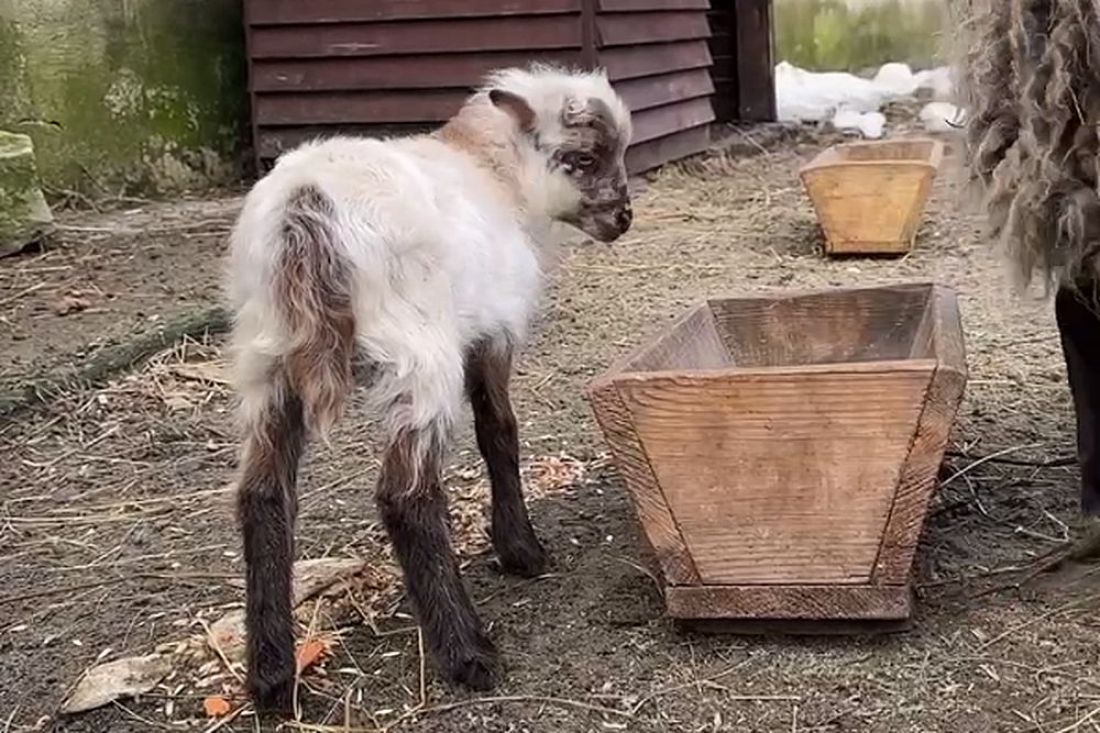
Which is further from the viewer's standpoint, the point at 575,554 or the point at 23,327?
the point at 23,327

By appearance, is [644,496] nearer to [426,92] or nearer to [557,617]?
[557,617]

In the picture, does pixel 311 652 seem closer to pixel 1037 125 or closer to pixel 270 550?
pixel 270 550

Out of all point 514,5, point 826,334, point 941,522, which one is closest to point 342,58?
point 514,5

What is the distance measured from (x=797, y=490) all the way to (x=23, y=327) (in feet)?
11.5

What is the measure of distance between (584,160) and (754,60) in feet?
24.7

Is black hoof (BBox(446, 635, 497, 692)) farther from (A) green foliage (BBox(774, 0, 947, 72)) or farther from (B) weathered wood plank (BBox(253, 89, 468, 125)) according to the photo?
(A) green foliage (BBox(774, 0, 947, 72))

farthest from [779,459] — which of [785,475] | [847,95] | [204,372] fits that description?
[847,95]

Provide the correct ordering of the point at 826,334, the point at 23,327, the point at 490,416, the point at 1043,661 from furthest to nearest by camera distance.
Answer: the point at 23,327 → the point at 826,334 → the point at 490,416 → the point at 1043,661

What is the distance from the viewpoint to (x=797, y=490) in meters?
2.30

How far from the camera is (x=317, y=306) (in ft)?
7.45

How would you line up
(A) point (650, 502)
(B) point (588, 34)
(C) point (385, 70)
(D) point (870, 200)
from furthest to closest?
(C) point (385, 70), (B) point (588, 34), (D) point (870, 200), (A) point (650, 502)

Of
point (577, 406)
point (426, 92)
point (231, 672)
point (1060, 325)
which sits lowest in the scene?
point (231, 672)

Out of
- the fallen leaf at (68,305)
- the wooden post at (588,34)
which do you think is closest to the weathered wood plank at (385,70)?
the wooden post at (588,34)

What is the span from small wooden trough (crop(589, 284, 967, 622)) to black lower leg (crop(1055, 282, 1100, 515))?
0.23 metres
